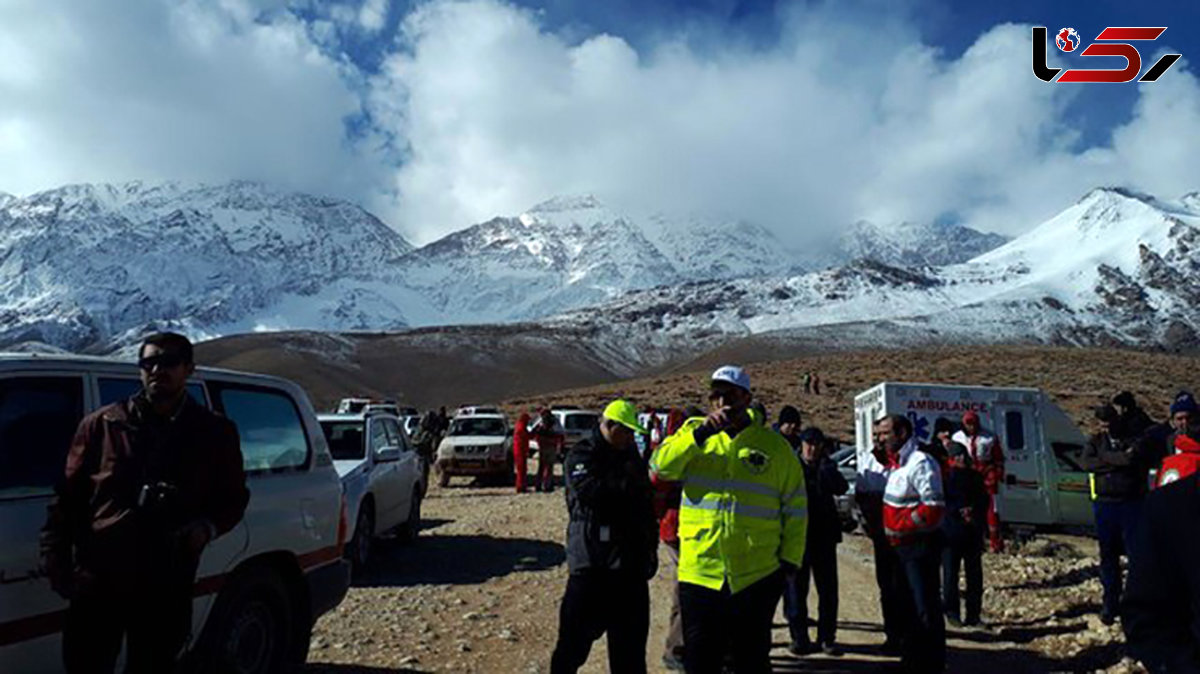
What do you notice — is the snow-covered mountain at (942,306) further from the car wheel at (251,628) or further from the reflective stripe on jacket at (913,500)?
the car wheel at (251,628)

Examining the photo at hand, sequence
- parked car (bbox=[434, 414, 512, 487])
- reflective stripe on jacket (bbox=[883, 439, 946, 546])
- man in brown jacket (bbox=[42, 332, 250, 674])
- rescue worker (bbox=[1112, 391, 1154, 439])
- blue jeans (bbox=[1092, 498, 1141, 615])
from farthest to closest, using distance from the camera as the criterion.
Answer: parked car (bbox=[434, 414, 512, 487])
rescue worker (bbox=[1112, 391, 1154, 439])
blue jeans (bbox=[1092, 498, 1141, 615])
reflective stripe on jacket (bbox=[883, 439, 946, 546])
man in brown jacket (bbox=[42, 332, 250, 674])

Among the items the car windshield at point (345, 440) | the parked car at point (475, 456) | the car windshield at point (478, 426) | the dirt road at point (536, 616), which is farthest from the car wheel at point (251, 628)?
the car windshield at point (478, 426)

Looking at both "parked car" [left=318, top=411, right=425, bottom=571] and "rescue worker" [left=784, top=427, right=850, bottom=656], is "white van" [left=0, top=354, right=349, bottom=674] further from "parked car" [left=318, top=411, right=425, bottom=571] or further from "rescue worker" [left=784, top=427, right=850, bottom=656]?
"rescue worker" [left=784, top=427, right=850, bottom=656]

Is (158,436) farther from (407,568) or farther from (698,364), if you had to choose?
(698,364)

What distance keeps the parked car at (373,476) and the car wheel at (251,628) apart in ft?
11.8

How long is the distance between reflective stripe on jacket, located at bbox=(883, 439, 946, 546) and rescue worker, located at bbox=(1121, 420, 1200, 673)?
3921 mm

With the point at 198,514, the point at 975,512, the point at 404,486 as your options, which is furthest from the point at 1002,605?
the point at 198,514

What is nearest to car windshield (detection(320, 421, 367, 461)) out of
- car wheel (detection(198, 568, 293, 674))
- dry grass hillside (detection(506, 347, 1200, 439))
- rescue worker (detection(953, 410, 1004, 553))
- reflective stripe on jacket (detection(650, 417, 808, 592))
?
car wheel (detection(198, 568, 293, 674))

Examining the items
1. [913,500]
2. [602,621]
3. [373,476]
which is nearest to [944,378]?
[373,476]

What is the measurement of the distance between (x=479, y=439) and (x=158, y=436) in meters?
16.6

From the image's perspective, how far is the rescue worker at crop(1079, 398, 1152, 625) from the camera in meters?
7.54

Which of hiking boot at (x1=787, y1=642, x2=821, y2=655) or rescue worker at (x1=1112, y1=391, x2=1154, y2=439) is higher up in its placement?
rescue worker at (x1=1112, y1=391, x2=1154, y2=439)

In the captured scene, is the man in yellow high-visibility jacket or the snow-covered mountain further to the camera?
the snow-covered mountain

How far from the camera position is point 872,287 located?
581 ft
